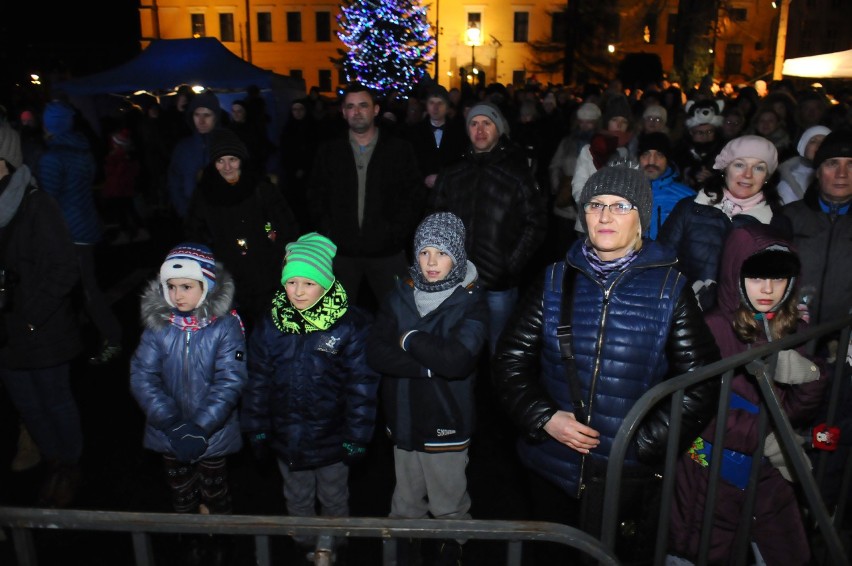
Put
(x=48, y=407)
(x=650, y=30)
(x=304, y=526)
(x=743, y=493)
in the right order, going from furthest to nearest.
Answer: (x=650, y=30) < (x=48, y=407) < (x=743, y=493) < (x=304, y=526)

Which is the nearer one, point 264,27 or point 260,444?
point 260,444

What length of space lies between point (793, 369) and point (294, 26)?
57.7m

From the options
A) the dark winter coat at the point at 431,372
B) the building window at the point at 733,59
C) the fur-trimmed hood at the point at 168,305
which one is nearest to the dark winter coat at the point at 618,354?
the dark winter coat at the point at 431,372

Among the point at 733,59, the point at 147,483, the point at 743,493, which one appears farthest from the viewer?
the point at 733,59

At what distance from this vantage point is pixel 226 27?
55.3 meters

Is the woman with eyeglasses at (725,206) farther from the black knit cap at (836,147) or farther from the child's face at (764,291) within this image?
the child's face at (764,291)

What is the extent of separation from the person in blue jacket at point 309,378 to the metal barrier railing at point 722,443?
1.50 m

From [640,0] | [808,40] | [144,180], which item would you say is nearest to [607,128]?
[144,180]

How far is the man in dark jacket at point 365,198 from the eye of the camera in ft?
17.1

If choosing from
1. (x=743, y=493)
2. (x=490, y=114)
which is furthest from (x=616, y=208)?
(x=490, y=114)

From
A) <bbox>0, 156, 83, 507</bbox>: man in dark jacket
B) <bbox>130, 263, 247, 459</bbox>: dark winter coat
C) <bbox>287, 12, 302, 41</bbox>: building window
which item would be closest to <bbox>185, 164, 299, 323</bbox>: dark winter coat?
<bbox>0, 156, 83, 507</bbox>: man in dark jacket

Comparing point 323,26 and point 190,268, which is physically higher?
point 323,26

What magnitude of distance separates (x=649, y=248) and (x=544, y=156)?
1019 centimetres

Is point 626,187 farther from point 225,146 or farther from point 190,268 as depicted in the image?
point 225,146
